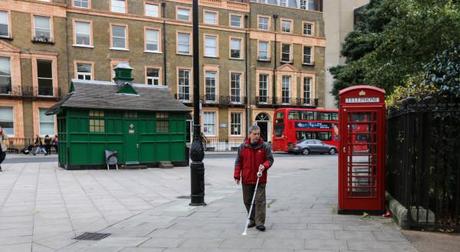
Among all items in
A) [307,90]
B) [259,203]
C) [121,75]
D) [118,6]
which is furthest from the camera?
[307,90]

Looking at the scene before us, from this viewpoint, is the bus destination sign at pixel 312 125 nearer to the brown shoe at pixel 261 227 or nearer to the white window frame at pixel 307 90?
the white window frame at pixel 307 90

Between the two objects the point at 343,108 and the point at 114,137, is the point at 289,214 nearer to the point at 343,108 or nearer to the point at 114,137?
the point at 343,108

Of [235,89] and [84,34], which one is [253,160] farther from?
[235,89]

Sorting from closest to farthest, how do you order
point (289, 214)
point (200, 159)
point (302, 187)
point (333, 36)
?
point (289, 214), point (200, 159), point (302, 187), point (333, 36)

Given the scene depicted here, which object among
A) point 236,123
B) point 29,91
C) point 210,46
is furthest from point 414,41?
point 236,123

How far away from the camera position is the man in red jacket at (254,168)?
6535 mm

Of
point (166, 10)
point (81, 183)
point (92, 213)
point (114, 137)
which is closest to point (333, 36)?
point (166, 10)

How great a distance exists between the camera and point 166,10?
127ft

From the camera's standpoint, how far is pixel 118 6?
37000mm

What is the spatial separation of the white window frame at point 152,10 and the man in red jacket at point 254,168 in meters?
33.9

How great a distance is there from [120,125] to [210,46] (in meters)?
24.9

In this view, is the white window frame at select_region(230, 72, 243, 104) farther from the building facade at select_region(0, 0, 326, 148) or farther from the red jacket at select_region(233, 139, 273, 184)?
the red jacket at select_region(233, 139, 273, 184)

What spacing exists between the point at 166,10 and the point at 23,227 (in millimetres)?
34325

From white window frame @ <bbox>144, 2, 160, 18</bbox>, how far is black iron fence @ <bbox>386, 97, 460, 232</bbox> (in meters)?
34.9
